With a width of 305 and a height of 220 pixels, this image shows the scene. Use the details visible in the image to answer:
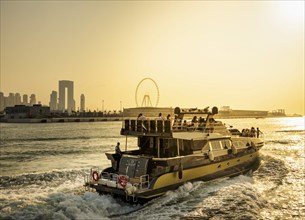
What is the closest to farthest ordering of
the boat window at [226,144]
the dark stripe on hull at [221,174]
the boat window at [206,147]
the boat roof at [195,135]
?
the dark stripe on hull at [221,174]
the boat roof at [195,135]
the boat window at [206,147]
the boat window at [226,144]

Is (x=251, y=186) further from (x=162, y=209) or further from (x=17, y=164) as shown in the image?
(x=17, y=164)

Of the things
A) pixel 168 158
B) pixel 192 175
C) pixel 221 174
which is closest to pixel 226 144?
pixel 221 174

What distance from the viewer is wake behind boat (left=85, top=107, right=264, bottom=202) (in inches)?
707

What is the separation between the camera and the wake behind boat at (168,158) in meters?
18.0

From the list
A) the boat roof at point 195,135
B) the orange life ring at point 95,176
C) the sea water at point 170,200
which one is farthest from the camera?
the boat roof at point 195,135

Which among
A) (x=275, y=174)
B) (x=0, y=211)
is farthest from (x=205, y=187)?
(x=0, y=211)

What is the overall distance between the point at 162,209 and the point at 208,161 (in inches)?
255

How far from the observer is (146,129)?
2047 centimetres

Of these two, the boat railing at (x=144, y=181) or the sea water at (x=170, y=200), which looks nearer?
the sea water at (x=170, y=200)

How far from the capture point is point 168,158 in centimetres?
1886

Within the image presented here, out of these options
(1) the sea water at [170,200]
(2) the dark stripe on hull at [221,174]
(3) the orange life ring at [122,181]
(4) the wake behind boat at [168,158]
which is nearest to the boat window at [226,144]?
(4) the wake behind boat at [168,158]

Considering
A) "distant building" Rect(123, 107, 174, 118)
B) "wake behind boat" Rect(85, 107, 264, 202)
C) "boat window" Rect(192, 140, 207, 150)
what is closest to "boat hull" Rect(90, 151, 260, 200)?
"wake behind boat" Rect(85, 107, 264, 202)

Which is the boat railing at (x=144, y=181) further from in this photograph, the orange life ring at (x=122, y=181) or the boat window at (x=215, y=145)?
the boat window at (x=215, y=145)

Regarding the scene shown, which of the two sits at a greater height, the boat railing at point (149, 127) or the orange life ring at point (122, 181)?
the boat railing at point (149, 127)
